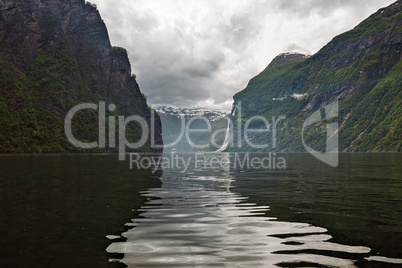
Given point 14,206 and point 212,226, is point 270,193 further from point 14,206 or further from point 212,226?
point 14,206

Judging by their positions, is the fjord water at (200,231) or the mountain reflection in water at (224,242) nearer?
the mountain reflection in water at (224,242)

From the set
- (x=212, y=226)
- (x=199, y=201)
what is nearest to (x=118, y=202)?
(x=199, y=201)

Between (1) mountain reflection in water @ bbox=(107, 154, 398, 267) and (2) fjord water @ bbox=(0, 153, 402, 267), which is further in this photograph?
(2) fjord water @ bbox=(0, 153, 402, 267)

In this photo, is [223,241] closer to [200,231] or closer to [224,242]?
[224,242]

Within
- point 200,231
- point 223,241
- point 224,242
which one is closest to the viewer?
point 224,242

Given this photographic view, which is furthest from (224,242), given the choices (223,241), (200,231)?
(200,231)

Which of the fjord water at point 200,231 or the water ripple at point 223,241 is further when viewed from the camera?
the fjord water at point 200,231

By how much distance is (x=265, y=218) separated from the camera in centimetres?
1691

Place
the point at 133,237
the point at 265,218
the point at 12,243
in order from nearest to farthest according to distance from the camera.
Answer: the point at 12,243, the point at 133,237, the point at 265,218

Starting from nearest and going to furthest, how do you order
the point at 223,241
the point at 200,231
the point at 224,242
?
the point at 224,242, the point at 223,241, the point at 200,231

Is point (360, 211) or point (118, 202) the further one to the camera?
point (118, 202)

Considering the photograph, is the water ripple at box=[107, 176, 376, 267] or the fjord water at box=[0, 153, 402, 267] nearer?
the water ripple at box=[107, 176, 376, 267]

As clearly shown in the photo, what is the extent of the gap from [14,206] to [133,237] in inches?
440

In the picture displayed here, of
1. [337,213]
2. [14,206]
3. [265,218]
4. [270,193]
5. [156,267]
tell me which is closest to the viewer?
[156,267]
